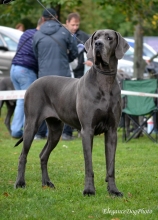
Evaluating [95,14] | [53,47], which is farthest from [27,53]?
[95,14]

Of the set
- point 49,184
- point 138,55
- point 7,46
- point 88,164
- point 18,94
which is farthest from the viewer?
point 7,46

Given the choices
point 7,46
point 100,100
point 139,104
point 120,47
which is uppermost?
point 120,47

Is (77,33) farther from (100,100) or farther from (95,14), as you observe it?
(95,14)

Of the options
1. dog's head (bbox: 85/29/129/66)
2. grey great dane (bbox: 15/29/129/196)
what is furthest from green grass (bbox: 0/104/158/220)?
dog's head (bbox: 85/29/129/66)

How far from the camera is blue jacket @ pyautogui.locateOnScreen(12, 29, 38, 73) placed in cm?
1283

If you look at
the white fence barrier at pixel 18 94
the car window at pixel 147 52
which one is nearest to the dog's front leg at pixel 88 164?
→ the white fence barrier at pixel 18 94

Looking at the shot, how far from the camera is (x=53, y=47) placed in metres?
12.3

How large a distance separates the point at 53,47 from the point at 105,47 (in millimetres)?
5566

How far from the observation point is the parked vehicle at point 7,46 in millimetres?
18375

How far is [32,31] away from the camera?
506 inches

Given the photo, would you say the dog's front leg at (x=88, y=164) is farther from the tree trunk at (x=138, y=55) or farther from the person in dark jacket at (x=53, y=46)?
the tree trunk at (x=138, y=55)

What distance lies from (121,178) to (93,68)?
188 cm

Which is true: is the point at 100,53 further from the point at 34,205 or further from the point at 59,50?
the point at 59,50

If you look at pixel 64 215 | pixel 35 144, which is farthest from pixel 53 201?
pixel 35 144
